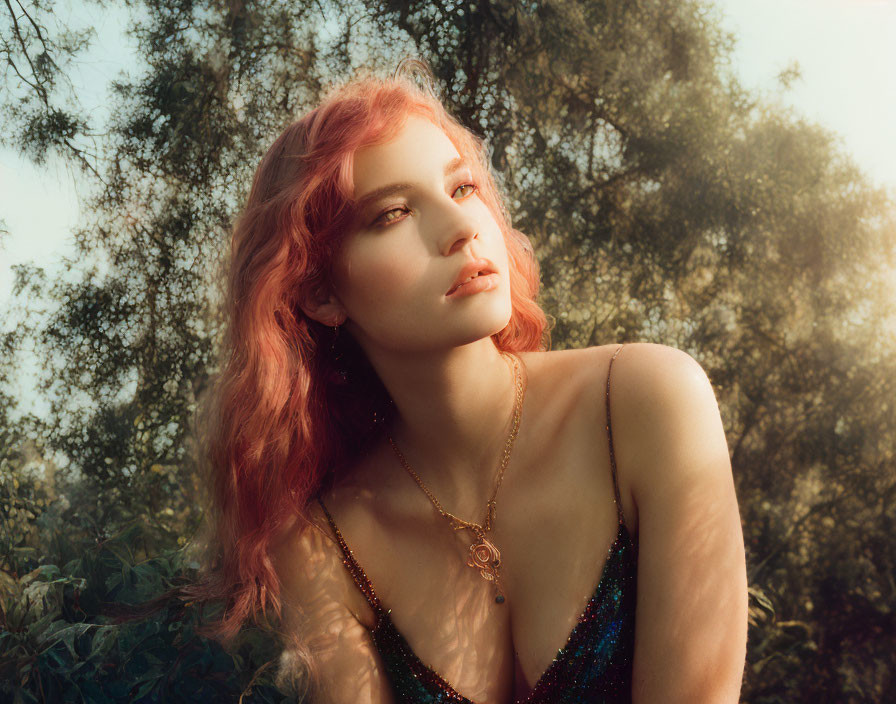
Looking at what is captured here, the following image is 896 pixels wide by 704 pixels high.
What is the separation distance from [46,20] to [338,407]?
1.61 m

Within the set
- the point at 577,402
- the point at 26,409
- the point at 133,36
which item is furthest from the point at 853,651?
the point at 133,36

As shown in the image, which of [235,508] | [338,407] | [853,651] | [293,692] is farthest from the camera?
[853,651]

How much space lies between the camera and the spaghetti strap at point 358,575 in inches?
76.6

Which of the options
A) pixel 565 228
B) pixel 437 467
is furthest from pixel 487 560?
pixel 565 228

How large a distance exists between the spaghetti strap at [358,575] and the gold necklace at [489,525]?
0.25 meters

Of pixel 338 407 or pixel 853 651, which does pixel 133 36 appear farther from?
pixel 853 651

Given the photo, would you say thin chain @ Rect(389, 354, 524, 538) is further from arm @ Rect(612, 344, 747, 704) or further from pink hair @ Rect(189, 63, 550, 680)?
arm @ Rect(612, 344, 747, 704)

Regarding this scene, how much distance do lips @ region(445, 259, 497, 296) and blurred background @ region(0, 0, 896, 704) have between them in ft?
3.22

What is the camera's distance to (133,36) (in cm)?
253

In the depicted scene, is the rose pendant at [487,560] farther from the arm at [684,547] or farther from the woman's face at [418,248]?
the woman's face at [418,248]

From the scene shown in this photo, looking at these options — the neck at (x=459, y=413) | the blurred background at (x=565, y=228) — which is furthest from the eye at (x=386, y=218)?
the blurred background at (x=565, y=228)

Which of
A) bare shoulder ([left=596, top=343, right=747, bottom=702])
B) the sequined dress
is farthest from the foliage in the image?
bare shoulder ([left=596, top=343, right=747, bottom=702])

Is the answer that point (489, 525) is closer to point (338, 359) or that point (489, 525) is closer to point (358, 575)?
point (358, 575)

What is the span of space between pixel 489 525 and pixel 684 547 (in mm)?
487
